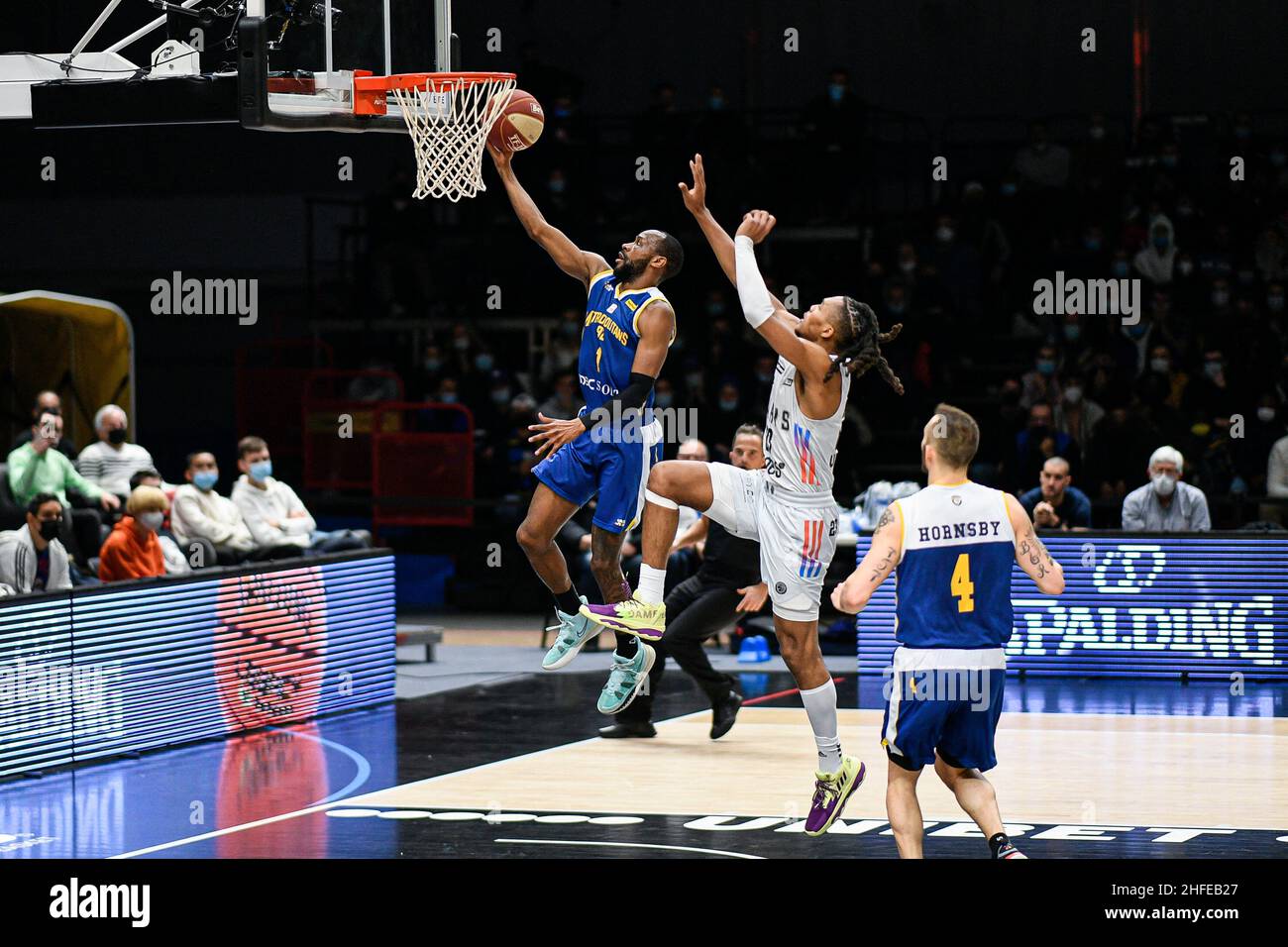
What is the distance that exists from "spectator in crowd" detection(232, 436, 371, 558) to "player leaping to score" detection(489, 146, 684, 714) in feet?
20.1

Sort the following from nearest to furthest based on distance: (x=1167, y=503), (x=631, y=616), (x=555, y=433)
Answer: (x=555, y=433) → (x=631, y=616) → (x=1167, y=503)

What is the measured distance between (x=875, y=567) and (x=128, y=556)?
642cm

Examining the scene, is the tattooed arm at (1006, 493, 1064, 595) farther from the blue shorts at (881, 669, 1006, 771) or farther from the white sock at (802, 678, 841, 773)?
the white sock at (802, 678, 841, 773)

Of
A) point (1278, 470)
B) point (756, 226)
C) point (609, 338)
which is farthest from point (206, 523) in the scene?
point (1278, 470)

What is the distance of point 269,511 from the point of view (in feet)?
47.5

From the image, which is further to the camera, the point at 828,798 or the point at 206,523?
the point at 206,523

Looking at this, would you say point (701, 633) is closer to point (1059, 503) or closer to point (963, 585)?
point (1059, 503)

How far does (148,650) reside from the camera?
11.1 m

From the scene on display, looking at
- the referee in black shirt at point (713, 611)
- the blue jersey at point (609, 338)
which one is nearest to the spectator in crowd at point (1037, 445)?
the referee in black shirt at point (713, 611)

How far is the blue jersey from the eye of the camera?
808cm

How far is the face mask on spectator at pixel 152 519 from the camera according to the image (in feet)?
40.1

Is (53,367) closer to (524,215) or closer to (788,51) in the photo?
(788,51)

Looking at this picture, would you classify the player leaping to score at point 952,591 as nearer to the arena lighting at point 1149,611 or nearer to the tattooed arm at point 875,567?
the tattooed arm at point 875,567
